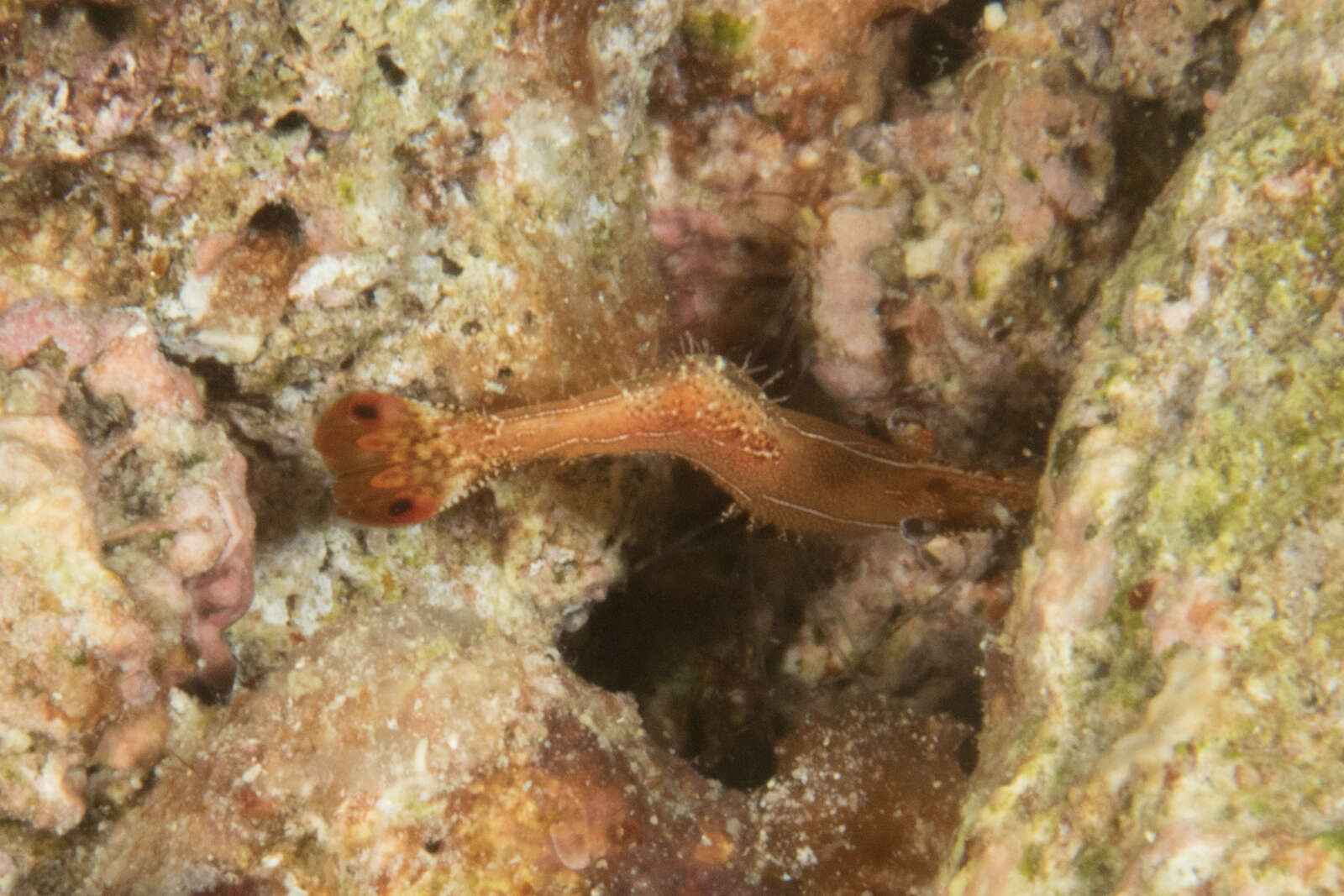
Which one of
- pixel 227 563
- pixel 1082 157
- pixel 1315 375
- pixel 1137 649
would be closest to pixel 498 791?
pixel 227 563

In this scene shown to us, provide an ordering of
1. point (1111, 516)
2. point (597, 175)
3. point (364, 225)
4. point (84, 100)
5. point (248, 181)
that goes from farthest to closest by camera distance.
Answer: point (597, 175) → point (364, 225) → point (248, 181) → point (84, 100) → point (1111, 516)

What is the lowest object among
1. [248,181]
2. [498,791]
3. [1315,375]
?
[498,791]

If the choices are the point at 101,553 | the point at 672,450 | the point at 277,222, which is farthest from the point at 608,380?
the point at 101,553

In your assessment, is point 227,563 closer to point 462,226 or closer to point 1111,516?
point 462,226

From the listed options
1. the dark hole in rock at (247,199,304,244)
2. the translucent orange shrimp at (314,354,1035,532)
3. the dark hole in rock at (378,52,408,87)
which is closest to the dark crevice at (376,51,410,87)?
the dark hole in rock at (378,52,408,87)

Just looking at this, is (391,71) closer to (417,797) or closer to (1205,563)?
(417,797)

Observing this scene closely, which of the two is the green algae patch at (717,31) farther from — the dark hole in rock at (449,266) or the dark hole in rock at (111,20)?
the dark hole in rock at (111,20)
